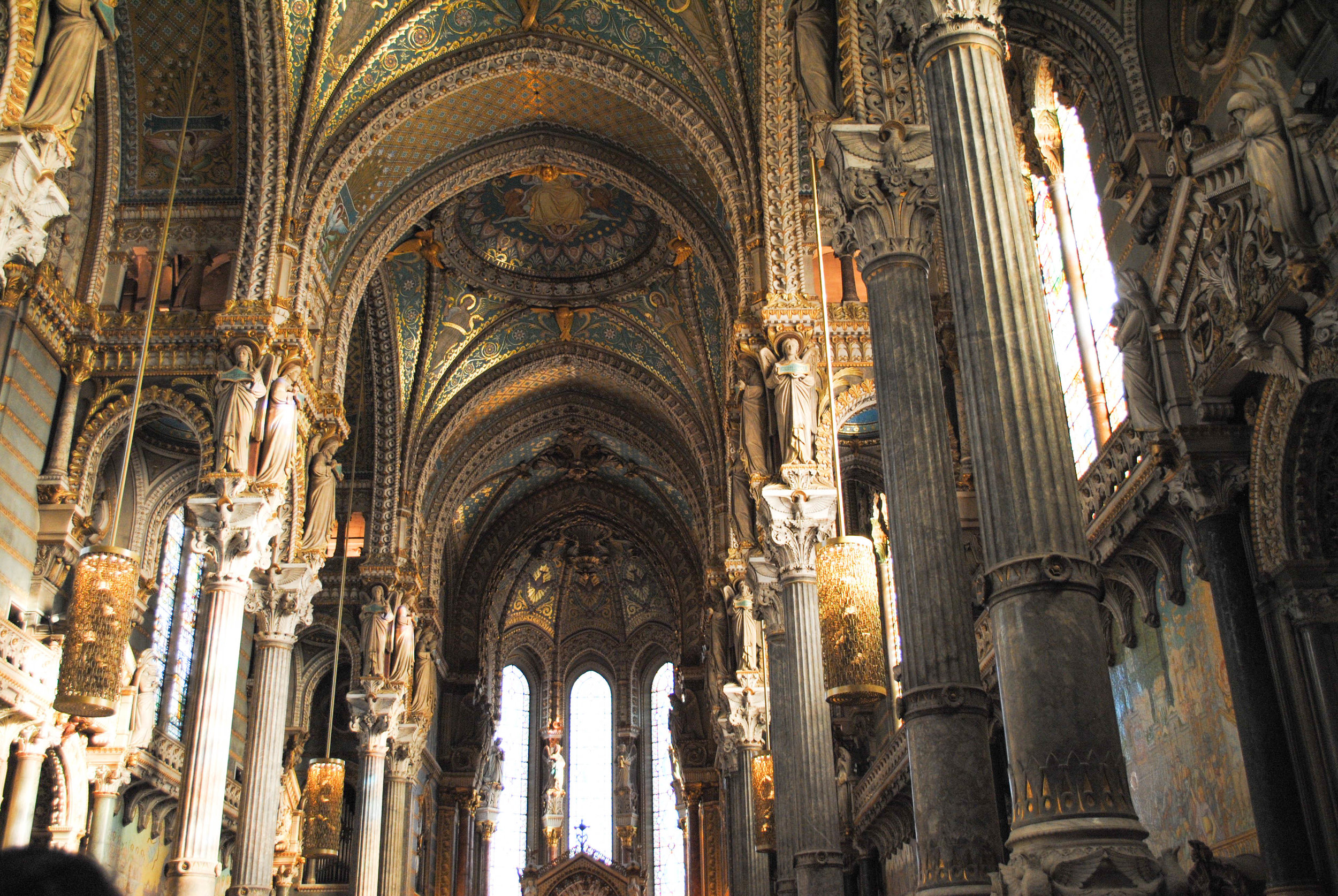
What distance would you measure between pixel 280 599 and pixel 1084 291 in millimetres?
9899

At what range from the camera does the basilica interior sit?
6777mm

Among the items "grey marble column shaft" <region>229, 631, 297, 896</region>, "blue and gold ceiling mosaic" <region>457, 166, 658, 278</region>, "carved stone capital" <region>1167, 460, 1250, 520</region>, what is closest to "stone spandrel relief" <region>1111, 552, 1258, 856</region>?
"carved stone capital" <region>1167, 460, 1250, 520</region>

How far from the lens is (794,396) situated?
43.9ft

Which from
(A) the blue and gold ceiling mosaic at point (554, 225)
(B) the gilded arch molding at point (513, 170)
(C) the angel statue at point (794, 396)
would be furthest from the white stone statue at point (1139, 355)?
(A) the blue and gold ceiling mosaic at point (554, 225)

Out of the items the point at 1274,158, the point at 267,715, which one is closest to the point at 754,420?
the point at 267,715

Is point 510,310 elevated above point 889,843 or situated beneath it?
elevated above

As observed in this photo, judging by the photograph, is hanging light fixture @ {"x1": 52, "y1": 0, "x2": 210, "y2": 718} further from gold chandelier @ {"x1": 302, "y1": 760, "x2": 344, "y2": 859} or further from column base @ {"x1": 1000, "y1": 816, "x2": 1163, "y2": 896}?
column base @ {"x1": 1000, "y1": 816, "x2": 1163, "y2": 896}

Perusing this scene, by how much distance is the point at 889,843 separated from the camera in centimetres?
1797

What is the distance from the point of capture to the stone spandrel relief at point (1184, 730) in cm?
867

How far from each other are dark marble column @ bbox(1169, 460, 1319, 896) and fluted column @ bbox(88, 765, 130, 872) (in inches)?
490

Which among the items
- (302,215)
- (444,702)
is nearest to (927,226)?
(302,215)

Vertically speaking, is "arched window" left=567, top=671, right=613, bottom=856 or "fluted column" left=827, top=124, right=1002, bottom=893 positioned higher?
"arched window" left=567, top=671, right=613, bottom=856

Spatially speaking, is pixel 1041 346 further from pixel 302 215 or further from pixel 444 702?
pixel 444 702

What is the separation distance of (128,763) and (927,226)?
39.3 feet
